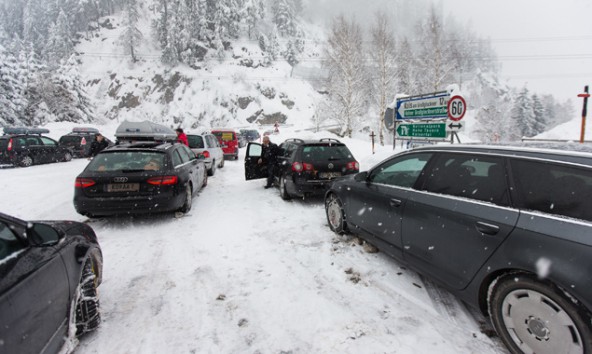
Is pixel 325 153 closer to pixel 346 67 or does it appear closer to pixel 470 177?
pixel 470 177

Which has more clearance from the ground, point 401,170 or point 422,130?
point 422,130

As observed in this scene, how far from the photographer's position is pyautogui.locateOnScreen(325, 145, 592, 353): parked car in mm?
1910

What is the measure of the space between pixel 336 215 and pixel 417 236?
6.83 feet

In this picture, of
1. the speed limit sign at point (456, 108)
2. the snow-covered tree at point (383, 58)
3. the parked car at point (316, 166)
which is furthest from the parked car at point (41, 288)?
the snow-covered tree at point (383, 58)

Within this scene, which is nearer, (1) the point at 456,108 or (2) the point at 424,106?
(1) the point at 456,108

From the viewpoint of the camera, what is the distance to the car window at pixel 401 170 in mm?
3451

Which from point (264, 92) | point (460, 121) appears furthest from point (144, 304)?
point (264, 92)

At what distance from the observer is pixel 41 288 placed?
1893mm

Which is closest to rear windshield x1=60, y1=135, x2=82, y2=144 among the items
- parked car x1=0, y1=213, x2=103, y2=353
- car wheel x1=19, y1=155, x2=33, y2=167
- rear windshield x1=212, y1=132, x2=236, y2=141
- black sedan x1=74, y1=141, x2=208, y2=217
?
car wheel x1=19, y1=155, x2=33, y2=167

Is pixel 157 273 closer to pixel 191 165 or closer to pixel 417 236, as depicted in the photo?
pixel 417 236

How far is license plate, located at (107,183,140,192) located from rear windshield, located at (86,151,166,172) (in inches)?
11.3

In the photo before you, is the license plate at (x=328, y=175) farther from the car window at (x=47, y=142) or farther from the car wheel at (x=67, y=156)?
the car wheel at (x=67, y=156)

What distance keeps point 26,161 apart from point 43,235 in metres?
17.1

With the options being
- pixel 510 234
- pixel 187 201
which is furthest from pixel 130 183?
pixel 510 234
